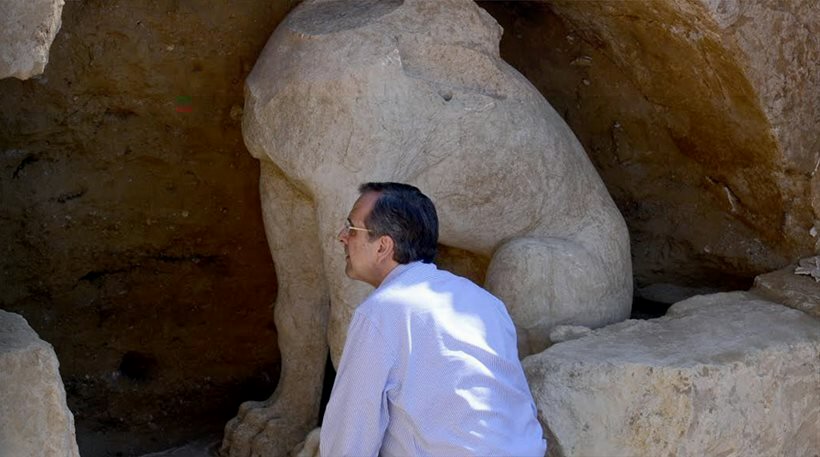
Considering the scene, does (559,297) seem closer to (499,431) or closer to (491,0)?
(499,431)

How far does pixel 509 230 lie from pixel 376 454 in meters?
1.20

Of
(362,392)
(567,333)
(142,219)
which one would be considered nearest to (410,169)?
(567,333)

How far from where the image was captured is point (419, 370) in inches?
110

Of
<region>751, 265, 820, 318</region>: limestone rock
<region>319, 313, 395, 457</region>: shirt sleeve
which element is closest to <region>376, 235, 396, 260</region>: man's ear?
<region>319, 313, 395, 457</region>: shirt sleeve

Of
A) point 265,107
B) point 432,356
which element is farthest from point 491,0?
point 432,356

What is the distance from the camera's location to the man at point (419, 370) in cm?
277

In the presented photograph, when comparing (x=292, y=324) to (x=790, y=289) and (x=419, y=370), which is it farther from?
(x=790, y=289)

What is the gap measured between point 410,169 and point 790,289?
1122 mm

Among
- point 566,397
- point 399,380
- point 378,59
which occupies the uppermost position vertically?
point 378,59

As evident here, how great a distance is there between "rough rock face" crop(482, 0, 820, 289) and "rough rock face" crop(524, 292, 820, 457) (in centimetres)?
72

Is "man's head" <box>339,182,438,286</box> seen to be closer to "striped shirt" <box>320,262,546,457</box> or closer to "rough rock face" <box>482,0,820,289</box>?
"striped shirt" <box>320,262,546,457</box>

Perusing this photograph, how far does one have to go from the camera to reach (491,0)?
4.61 meters

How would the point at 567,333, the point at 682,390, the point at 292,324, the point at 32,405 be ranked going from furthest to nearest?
the point at 292,324 < the point at 567,333 < the point at 682,390 < the point at 32,405

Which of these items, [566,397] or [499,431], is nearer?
[499,431]
